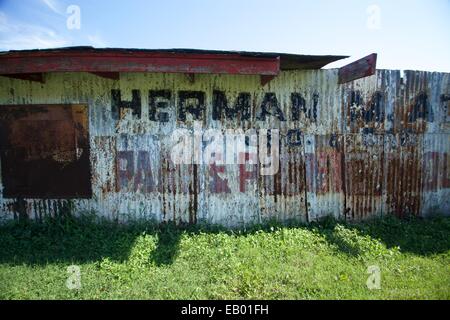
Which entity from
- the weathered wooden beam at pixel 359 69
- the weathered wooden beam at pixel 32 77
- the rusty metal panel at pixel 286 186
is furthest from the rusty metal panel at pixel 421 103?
the weathered wooden beam at pixel 32 77

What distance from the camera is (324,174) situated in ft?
22.0

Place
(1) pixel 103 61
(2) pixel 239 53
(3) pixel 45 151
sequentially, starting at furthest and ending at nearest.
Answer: (3) pixel 45 151 < (2) pixel 239 53 < (1) pixel 103 61

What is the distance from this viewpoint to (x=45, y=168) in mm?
6445

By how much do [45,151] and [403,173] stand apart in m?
8.75

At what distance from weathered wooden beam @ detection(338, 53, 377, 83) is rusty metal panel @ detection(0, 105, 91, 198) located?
607cm

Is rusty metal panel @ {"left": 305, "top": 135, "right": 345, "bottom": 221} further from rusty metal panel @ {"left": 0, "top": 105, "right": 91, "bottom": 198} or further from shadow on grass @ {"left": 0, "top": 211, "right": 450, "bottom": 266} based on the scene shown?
rusty metal panel @ {"left": 0, "top": 105, "right": 91, "bottom": 198}

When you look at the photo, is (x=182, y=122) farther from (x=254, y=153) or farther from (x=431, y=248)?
(x=431, y=248)

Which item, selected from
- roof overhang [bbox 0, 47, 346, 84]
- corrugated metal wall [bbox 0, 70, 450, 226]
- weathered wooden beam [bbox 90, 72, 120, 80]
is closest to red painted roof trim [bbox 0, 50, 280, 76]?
roof overhang [bbox 0, 47, 346, 84]

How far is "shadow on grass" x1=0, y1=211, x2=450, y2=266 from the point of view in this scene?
5168 mm

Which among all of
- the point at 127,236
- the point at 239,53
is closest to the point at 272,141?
the point at 239,53

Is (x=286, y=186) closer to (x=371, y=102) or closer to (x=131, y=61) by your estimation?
(x=371, y=102)
